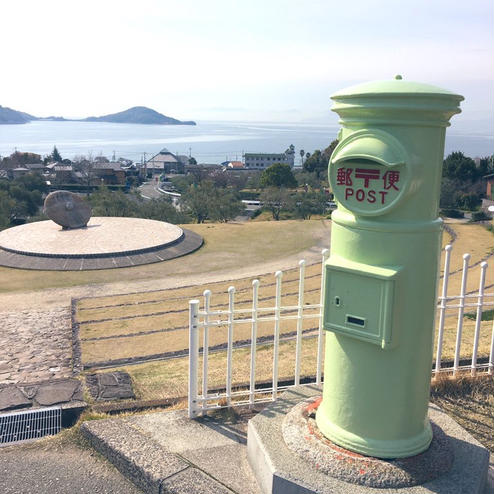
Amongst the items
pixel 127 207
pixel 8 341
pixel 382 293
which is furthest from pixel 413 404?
pixel 127 207

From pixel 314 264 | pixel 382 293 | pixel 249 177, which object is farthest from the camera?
pixel 249 177

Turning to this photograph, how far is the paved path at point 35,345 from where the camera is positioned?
8.75 m

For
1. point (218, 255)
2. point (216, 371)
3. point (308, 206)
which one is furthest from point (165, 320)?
point (308, 206)

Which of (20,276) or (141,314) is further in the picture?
(20,276)

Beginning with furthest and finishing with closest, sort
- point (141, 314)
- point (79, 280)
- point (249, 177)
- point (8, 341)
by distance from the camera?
1. point (249, 177)
2. point (79, 280)
3. point (141, 314)
4. point (8, 341)

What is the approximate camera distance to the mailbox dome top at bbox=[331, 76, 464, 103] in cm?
332

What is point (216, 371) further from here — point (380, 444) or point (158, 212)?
point (158, 212)

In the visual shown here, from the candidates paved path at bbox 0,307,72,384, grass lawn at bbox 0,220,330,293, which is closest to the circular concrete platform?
grass lawn at bbox 0,220,330,293

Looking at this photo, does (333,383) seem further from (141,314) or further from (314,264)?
(314,264)

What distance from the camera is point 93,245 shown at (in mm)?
19438

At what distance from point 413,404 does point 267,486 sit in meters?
1.20

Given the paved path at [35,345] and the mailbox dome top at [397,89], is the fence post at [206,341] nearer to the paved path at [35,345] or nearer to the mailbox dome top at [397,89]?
the mailbox dome top at [397,89]

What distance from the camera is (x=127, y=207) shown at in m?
31.0

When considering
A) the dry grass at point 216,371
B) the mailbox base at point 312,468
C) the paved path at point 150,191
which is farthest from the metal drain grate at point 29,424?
the paved path at point 150,191
